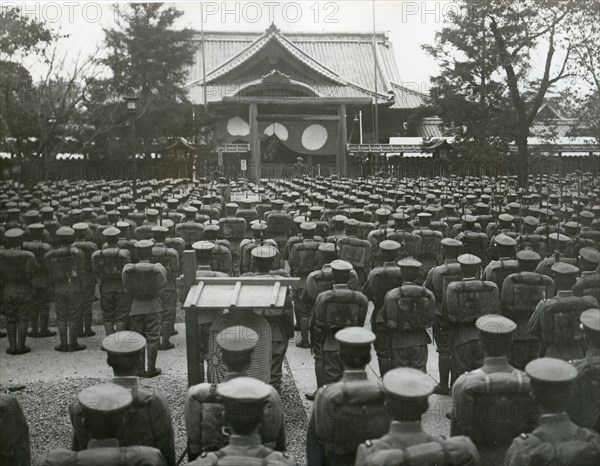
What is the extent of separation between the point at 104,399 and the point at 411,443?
1414mm

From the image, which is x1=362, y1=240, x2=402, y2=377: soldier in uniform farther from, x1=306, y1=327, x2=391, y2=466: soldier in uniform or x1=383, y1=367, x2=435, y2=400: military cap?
x1=383, y1=367, x2=435, y2=400: military cap

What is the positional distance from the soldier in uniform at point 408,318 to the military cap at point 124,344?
2.65 metres

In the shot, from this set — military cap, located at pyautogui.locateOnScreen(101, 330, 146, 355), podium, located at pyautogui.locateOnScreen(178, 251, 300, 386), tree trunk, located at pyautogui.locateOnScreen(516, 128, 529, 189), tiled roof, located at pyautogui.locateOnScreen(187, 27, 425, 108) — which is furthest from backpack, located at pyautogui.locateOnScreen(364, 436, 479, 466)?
tiled roof, located at pyautogui.locateOnScreen(187, 27, 425, 108)

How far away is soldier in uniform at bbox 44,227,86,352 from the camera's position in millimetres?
7695

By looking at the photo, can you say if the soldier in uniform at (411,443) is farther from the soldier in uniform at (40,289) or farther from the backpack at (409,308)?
the soldier in uniform at (40,289)

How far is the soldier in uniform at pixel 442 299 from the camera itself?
629 cm

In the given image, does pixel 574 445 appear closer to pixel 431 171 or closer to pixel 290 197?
pixel 290 197

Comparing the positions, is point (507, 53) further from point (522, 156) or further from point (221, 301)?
point (221, 301)

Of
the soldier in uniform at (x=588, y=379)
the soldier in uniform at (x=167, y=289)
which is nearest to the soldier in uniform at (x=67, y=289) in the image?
the soldier in uniform at (x=167, y=289)

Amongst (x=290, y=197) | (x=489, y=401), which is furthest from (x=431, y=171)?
(x=489, y=401)

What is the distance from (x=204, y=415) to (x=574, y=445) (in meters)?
1.94

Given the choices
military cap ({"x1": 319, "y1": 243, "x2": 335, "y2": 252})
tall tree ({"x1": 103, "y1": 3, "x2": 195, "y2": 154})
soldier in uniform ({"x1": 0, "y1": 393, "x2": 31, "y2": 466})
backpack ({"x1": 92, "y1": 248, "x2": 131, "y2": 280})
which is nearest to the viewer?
soldier in uniform ({"x1": 0, "y1": 393, "x2": 31, "y2": 466})

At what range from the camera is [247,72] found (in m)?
28.5

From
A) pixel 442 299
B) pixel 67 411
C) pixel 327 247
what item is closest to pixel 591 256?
pixel 442 299
